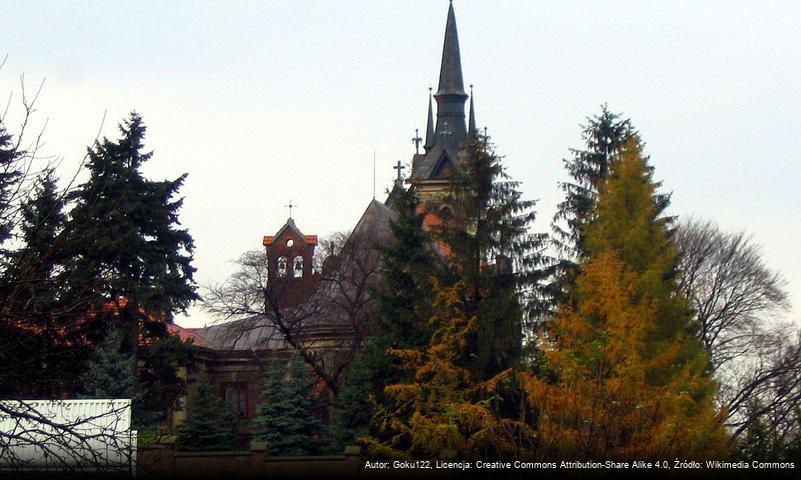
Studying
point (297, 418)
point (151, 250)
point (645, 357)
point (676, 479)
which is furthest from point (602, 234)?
point (676, 479)

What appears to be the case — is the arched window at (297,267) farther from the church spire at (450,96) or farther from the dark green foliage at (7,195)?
the dark green foliage at (7,195)

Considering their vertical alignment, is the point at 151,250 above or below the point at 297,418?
above

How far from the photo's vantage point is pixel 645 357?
1293 inches

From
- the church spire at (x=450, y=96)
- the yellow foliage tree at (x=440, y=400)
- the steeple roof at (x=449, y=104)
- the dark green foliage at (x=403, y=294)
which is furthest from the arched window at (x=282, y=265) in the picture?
the yellow foliage tree at (x=440, y=400)

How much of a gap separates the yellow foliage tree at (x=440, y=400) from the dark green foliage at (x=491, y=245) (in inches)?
29.1

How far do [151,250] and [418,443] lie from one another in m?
16.0

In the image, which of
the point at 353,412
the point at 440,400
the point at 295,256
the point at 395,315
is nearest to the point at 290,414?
the point at 353,412

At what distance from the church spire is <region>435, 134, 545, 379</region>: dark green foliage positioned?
182 feet

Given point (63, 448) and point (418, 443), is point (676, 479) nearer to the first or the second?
point (63, 448)

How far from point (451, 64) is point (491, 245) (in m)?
58.6

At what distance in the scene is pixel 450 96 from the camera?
9494 cm

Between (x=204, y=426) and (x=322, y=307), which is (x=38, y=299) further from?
(x=322, y=307)

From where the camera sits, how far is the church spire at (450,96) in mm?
94312

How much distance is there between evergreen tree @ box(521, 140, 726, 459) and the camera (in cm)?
2648
